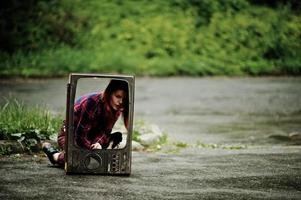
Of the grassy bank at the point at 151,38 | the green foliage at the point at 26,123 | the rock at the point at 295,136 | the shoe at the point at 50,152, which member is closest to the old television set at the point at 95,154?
the shoe at the point at 50,152

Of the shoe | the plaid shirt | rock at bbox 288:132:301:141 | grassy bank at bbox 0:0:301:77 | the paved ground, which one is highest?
grassy bank at bbox 0:0:301:77

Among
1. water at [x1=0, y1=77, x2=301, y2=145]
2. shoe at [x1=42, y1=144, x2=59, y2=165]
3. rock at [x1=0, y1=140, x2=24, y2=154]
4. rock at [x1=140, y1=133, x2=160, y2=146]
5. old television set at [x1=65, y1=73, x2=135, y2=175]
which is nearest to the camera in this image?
old television set at [x1=65, y1=73, x2=135, y2=175]

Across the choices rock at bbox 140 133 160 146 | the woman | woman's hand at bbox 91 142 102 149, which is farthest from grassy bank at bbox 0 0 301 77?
woman's hand at bbox 91 142 102 149

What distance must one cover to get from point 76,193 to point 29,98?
9362mm

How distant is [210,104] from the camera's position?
15469 mm

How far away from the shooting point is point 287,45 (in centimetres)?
2405

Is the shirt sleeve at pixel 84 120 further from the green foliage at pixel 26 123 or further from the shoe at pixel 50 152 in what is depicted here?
the green foliage at pixel 26 123

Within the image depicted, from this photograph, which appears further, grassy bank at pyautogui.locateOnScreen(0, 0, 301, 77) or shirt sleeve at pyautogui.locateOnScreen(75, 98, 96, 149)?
grassy bank at pyautogui.locateOnScreen(0, 0, 301, 77)

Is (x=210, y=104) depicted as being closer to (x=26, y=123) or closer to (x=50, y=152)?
(x=26, y=123)

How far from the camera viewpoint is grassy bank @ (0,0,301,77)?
21.0m

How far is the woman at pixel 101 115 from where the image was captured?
21.6 feet

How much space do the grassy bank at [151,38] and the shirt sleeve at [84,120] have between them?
12.9 meters

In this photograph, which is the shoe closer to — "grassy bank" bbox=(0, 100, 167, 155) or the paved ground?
the paved ground

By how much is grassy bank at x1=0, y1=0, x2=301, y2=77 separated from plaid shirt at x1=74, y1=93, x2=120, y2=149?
12.9 m
